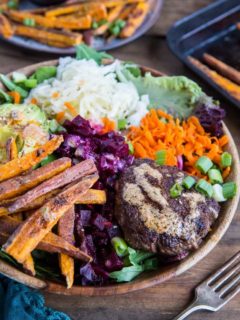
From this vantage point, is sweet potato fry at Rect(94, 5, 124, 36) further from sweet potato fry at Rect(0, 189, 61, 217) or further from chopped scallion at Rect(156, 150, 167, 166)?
sweet potato fry at Rect(0, 189, 61, 217)

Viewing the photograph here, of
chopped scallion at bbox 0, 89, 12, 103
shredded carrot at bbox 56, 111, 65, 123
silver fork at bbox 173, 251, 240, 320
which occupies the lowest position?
silver fork at bbox 173, 251, 240, 320

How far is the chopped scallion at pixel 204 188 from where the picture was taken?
2.34 meters

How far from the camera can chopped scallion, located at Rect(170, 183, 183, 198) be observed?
7.46 ft

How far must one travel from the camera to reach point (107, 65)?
3.05 metres

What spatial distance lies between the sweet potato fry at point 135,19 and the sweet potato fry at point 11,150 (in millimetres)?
1461

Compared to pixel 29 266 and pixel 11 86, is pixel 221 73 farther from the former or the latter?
pixel 29 266

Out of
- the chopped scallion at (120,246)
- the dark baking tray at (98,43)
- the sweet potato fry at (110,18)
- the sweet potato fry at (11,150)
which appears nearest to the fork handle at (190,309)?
the chopped scallion at (120,246)

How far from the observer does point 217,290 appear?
92.6 inches

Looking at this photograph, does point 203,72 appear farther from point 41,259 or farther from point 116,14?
point 41,259

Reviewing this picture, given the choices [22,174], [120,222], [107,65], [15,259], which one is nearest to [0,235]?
[15,259]

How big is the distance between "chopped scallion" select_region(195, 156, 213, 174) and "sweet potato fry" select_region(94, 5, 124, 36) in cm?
142

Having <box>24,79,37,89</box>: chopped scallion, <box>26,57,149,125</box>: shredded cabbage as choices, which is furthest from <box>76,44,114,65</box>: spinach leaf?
<box>24,79,37,89</box>: chopped scallion

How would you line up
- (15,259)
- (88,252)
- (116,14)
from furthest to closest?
(116,14) → (88,252) → (15,259)

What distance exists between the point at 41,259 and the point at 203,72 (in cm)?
163
